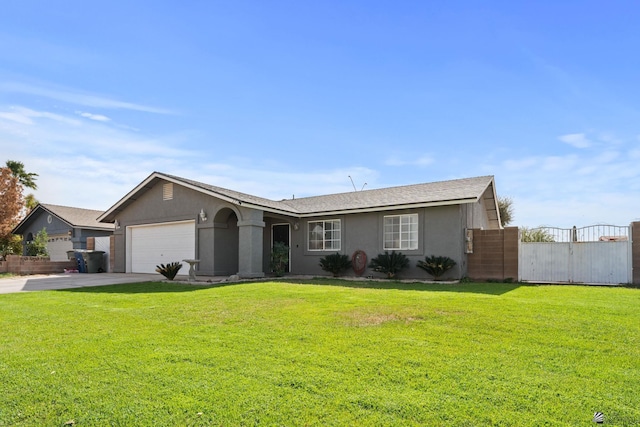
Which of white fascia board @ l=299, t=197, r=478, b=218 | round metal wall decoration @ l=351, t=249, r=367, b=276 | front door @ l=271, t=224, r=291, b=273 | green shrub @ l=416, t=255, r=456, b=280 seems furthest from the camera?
front door @ l=271, t=224, r=291, b=273

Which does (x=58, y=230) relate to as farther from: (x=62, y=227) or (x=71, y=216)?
(x=71, y=216)

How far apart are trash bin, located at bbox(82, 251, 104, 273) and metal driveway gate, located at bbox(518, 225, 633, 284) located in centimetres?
1954

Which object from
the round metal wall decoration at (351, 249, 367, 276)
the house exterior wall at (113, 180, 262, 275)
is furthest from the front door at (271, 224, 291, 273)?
the round metal wall decoration at (351, 249, 367, 276)

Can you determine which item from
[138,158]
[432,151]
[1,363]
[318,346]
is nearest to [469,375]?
[318,346]

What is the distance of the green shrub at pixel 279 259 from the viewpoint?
16.5m

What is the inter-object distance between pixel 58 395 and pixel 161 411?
1.08 m

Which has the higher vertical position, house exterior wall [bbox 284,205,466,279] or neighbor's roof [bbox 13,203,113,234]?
neighbor's roof [bbox 13,203,113,234]

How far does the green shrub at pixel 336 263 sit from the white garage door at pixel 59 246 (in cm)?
1916

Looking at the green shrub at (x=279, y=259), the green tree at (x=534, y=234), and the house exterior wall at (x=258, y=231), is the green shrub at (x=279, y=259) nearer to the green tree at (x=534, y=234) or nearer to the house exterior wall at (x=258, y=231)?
the house exterior wall at (x=258, y=231)

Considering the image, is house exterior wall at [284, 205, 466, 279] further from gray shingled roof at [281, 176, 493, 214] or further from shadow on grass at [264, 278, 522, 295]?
shadow on grass at [264, 278, 522, 295]

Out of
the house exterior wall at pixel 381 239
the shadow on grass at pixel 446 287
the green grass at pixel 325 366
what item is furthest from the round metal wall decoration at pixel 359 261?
the green grass at pixel 325 366

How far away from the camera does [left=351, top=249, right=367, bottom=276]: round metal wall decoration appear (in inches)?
626

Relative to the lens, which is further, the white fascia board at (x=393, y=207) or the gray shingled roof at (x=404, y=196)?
the gray shingled roof at (x=404, y=196)

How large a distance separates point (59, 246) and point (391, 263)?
23.8 metres
